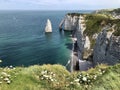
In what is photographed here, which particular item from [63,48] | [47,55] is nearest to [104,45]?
[47,55]

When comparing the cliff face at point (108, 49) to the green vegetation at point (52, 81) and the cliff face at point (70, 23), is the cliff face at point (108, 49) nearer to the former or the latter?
the green vegetation at point (52, 81)

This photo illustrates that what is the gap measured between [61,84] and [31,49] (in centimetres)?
7198

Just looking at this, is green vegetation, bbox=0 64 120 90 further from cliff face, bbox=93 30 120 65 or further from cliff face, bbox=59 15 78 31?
cliff face, bbox=59 15 78 31

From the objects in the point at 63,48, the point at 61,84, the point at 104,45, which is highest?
the point at 61,84

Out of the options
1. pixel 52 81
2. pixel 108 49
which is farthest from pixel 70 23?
pixel 52 81

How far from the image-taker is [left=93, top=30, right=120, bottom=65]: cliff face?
43463mm

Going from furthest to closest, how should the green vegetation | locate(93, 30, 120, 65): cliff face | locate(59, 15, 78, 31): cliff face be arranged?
locate(59, 15, 78, 31): cliff face < locate(93, 30, 120, 65): cliff face < the green vegetation

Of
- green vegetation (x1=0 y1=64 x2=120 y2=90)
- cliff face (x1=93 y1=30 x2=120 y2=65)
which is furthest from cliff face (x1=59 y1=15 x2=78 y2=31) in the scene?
green vegetation (x1=0 y1=64 x2=120 y2=90)

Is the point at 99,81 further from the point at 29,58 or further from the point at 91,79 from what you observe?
the point at 29,58

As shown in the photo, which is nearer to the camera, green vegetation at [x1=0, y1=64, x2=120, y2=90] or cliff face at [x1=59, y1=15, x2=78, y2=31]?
green vegetation at [x1=0, y1=64, x2=120, y2=90]

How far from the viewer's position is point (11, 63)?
2473 inches

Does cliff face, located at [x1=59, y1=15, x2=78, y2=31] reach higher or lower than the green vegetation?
lower

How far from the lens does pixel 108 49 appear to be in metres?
47.2

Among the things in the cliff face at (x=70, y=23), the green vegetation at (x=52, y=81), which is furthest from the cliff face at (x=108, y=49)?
the cliff face at (x=70, y=23)
